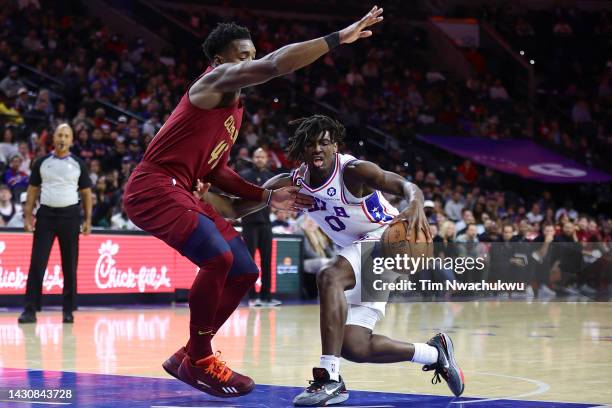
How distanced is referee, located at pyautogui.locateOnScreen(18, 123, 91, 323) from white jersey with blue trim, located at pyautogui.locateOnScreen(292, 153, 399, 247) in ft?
17.6

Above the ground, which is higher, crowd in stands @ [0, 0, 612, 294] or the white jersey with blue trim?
crowd in stands @ [0, 0, 612, 294]

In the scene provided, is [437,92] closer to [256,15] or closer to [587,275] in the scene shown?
[256,15]

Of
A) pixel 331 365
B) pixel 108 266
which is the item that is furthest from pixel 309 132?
pixel 108 266

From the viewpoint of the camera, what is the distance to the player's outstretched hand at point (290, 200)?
20.3 feet

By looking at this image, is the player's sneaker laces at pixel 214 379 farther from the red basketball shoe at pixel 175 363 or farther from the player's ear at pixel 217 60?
the player's ear at pixel 217 60

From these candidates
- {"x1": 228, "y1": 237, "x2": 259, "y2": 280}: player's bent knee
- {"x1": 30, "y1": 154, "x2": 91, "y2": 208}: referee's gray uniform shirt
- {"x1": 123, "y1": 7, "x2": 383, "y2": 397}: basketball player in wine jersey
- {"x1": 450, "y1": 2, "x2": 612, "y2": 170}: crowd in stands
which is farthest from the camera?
{"x1": 450, "y1": 2, "x2": 612, "y2": 170}: crowd in stands

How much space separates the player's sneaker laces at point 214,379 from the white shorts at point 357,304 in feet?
2.66

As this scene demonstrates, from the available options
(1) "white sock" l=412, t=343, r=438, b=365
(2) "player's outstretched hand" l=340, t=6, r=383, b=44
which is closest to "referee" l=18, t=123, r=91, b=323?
(1) "white sock" l=412, t=343, r=438, b=365

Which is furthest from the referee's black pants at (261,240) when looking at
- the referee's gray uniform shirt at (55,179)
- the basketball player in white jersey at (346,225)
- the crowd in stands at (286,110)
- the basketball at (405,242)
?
the basketball at (405,242)

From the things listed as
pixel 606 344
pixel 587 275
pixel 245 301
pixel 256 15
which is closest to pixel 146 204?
pixel 606 344

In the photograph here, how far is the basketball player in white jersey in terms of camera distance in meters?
5.91

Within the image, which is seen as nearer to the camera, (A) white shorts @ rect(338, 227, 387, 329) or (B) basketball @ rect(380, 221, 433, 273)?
(B) basketball @ rect(380, 221, 433, 273)

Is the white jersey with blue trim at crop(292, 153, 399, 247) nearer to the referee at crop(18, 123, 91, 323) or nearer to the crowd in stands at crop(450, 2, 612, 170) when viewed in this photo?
the referee at crop(18, 123, 91, 323)

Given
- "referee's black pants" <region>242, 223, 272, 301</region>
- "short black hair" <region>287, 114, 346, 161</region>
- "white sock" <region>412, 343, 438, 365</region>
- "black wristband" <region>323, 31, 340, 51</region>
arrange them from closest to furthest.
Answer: "black wristband" <region>323, 31, 340, 51</region>
"short black hair" <region>287, 114, 346, 161</region>
"white sock" <region>412, 343, 438, 365</region>
"referee's black pants" <region>242, 223, 272, 301</region>
